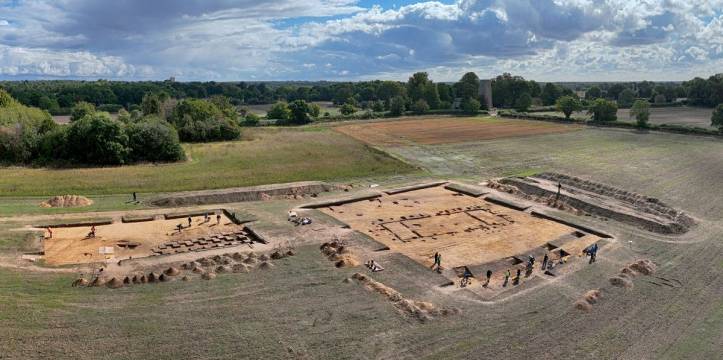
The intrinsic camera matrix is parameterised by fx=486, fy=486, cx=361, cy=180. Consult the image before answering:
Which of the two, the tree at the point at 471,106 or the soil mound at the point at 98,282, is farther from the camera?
the tree at the point at 471,106

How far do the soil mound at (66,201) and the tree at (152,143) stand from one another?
17087mm

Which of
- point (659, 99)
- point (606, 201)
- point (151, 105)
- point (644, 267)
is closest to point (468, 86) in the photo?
point (659, 99)

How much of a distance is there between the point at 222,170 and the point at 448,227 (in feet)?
91.2

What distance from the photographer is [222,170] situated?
53.4 m

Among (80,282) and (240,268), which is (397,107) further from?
(80,282)

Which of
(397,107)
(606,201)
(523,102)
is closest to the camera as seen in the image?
(606,201)

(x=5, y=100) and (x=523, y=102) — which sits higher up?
(x=5, y=100)

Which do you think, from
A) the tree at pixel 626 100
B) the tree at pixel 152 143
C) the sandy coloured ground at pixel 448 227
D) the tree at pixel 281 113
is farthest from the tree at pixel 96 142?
the tree at pixel 626 100

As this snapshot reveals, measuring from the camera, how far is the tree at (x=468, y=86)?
14212 centimetres

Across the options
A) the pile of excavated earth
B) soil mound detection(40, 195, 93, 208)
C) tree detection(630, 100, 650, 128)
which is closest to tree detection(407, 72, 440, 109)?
tree detection(630, 100, 650, 128)

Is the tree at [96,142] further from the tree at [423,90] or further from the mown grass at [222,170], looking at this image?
the tree at [423,90]

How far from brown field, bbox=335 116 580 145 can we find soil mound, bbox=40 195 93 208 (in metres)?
47.1

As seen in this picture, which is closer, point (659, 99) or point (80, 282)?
point (80, 282)

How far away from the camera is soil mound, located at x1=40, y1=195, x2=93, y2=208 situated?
128 ft
